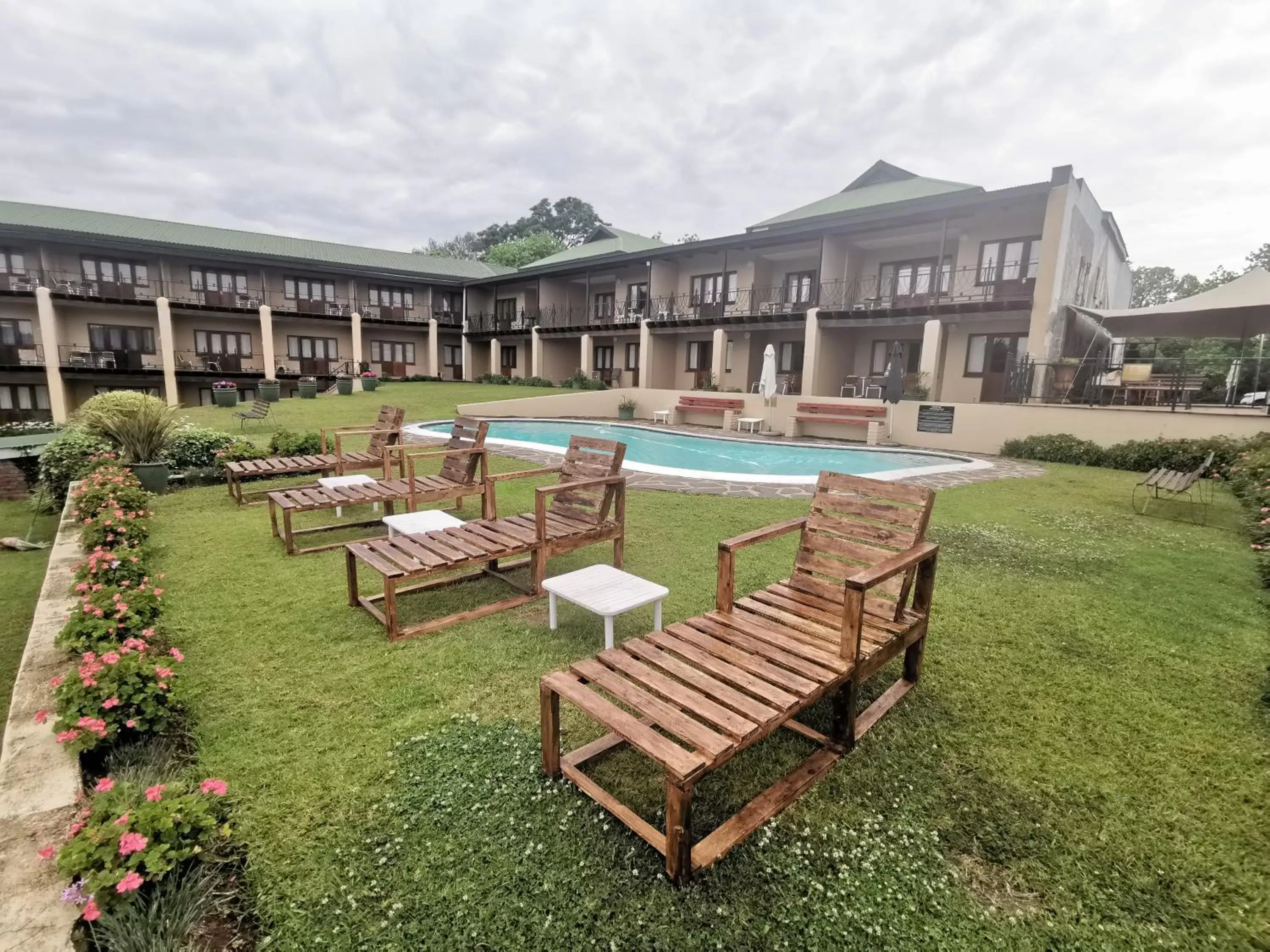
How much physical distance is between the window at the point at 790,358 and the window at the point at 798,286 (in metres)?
1.62

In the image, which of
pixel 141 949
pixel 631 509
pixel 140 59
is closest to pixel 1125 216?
pixel 631 509

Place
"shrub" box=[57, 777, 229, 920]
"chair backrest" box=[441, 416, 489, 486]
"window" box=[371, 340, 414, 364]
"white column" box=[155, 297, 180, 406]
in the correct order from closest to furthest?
"shrub" box=[57, 777, 229, 920] < "chair backrest" box=[441, 416, 489, 486] < "white column" box=[155, 297, 180, 406] < "window" box=[371, 340, 414, 364]

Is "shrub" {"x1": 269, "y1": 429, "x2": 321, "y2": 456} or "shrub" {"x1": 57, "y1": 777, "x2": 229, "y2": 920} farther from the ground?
"shrub" {"x1": 269, "y1": 429, "x2": 321, "y2": 456}

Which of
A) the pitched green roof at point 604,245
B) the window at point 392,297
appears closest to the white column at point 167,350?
the window at point 392,297

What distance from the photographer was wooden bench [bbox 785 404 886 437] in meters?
17.0

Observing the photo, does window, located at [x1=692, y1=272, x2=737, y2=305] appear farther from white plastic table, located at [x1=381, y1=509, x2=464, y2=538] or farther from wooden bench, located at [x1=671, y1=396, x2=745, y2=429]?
white plastic table, located at [x1=381, y1=509, x2=464, y2=538]

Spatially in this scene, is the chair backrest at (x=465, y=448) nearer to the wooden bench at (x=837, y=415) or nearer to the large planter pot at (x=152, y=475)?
the large planter pot at (x=152, y=475)

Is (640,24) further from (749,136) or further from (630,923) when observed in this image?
(749,136)

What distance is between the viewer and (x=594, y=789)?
8.25ft

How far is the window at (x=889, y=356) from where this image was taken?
2114cm

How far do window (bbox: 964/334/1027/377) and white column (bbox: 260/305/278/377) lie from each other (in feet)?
Answer: 98.1

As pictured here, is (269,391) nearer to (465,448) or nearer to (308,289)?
(308,289)

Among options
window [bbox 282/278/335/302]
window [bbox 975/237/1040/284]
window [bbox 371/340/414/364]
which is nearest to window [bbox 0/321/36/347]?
window [bbox 282/278/335/302]

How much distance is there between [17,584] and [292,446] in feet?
16.6
